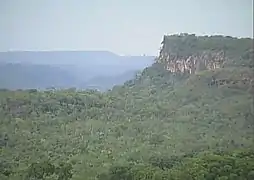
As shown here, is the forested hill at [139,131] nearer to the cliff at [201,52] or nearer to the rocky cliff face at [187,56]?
the cliff at [201,52]

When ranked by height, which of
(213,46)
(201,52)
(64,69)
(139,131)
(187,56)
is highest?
(213,46)

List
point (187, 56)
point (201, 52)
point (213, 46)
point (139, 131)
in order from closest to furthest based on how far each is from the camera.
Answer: point (139, 131), point (201, 52), point (213, 46), point (187, 56)

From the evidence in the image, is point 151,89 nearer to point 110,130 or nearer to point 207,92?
point 207,92

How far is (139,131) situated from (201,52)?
11935mm

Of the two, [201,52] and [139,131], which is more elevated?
[201,52]

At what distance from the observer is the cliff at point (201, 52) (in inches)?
1283

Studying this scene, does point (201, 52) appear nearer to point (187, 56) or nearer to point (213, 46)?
point (213, 46)

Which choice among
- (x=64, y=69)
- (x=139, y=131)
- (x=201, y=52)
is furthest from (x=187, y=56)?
(x=64, y=69)

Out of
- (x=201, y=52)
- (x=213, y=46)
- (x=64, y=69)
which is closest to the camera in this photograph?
(x=201, y=52)

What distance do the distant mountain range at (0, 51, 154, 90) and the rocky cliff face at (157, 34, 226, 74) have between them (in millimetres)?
6852

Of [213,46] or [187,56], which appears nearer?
[213,46]

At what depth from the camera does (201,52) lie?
33.8 meters

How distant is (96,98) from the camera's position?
29.1 m

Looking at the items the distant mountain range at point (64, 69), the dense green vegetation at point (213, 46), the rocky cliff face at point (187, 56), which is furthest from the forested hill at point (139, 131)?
the distant mountain range at point (64, 69)
